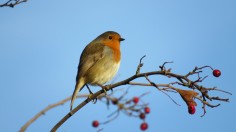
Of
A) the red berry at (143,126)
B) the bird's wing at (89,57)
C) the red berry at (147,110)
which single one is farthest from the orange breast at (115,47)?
the red berry at (147,110)

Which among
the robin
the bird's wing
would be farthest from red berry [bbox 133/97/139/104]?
the bird's wing

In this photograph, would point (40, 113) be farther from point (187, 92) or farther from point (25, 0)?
point (25, 0)

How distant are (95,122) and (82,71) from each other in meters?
→ 2.24

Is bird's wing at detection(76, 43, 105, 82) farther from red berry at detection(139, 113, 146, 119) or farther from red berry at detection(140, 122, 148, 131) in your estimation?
red berry at detection(139, 113, 146, 119)

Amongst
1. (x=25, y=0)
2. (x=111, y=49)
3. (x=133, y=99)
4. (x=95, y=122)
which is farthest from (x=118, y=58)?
(x=133, y=99)

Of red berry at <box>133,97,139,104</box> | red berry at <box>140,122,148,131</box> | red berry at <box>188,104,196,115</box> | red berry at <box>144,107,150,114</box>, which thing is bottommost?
red berry at <box>140,122,148,131</box>

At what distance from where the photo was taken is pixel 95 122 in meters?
3.84

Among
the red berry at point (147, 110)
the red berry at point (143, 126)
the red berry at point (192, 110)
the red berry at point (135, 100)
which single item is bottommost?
the red berry at point (143, 126)

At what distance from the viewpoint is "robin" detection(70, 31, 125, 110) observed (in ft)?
19.6

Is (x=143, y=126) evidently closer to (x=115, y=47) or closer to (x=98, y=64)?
(x=98, y=64)

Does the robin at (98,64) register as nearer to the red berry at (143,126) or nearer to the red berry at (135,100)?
the red berry at (143,126)

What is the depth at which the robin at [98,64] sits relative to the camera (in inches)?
236

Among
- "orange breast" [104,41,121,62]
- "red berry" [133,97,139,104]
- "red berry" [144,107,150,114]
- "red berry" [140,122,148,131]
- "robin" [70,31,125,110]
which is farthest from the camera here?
"orange breast" [104,41,121,62]

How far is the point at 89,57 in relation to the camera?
20.5 ft
